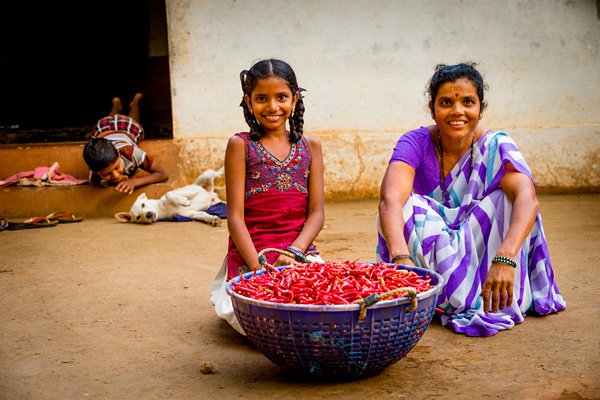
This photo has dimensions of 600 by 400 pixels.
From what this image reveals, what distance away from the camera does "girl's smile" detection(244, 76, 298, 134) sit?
284cm

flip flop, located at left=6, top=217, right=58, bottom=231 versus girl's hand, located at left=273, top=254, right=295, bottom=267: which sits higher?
girl's hand, located at left=273, top=254, right=295, bottom=267

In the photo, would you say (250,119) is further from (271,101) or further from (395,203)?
(395,203)

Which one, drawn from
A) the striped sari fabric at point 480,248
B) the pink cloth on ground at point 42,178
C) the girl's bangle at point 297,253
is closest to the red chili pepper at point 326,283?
the girl's bangle at point 297,253

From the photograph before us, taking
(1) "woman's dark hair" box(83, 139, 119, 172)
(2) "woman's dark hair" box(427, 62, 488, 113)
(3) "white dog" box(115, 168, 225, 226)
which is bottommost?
(3) "white dog" box(115, 168, 225, 226)

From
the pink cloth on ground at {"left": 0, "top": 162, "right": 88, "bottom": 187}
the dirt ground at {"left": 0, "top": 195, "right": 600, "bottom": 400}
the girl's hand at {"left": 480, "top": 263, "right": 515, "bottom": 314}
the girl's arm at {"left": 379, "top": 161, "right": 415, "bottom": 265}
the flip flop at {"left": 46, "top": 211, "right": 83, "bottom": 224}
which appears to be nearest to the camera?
the dirt ground at {"left": 0, "top": 195, "right": 600, "bottom": 400}

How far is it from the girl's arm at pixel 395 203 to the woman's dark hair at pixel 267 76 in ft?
1.69

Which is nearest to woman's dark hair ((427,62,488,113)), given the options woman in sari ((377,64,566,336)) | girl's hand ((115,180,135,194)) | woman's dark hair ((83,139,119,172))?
woman in sari ((377,64,566,336))

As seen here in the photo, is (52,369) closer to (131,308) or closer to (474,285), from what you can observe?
(131,308)

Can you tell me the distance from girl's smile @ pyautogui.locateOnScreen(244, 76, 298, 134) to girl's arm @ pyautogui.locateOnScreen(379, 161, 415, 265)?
1.98ft

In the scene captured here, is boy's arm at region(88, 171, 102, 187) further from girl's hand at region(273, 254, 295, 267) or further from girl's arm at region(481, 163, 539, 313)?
girl's arm at region(481, 163, 539, 313)

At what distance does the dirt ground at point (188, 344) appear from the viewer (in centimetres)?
216

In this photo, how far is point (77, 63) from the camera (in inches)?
471

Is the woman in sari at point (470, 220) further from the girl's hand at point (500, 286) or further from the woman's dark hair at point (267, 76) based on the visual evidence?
the woman's dark hair at point (267, 76)

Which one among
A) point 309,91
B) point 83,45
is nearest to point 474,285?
point 309,91
